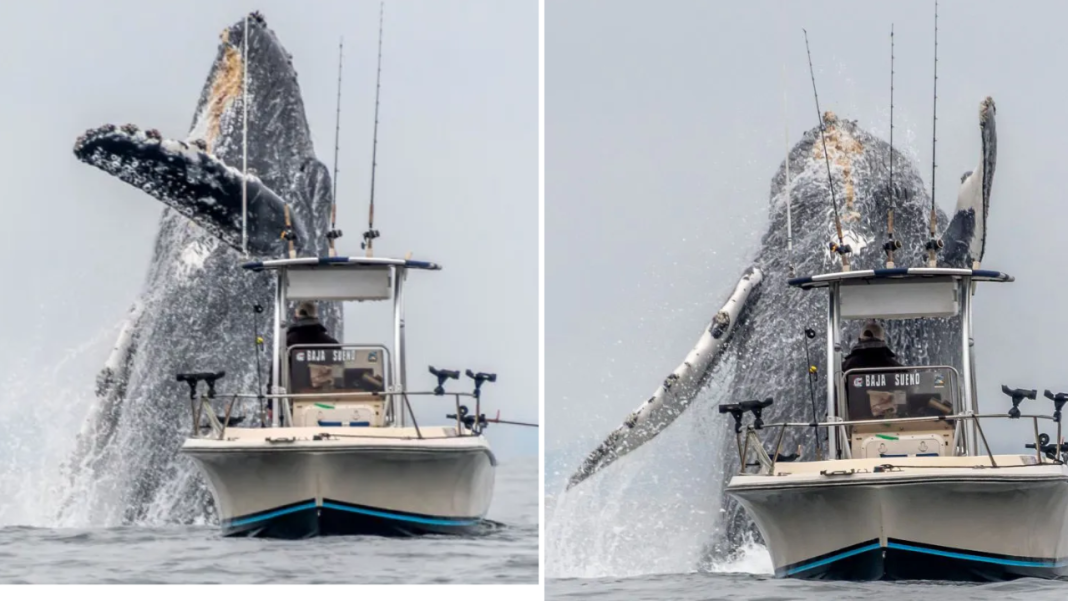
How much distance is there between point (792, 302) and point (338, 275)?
201 inches

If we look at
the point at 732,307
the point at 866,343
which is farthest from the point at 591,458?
the point at 866,343

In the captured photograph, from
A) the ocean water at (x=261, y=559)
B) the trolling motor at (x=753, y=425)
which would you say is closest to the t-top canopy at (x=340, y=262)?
the ocean water at (x=261, y=559)

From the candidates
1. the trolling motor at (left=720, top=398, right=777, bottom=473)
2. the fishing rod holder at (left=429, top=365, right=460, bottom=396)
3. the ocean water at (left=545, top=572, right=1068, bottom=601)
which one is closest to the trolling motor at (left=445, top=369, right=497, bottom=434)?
the fishing rod holder at (left=429, top=365, right=460, bottom=396)

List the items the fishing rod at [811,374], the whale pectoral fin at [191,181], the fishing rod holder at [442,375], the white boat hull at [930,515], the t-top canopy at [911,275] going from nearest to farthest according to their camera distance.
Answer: the white boat hull at [930,515] < the t-top canopy at [911,275] < the fishing rod at [811,374] < the fishing rod holder at [442,375] < the whale pectoral fin at [191,181]

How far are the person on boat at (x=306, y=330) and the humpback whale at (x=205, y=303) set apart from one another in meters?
2.18

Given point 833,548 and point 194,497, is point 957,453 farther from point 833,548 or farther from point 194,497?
point 194,497

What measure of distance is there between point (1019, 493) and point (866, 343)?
2.82m

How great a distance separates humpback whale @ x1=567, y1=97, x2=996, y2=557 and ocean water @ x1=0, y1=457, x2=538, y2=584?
2.16 m

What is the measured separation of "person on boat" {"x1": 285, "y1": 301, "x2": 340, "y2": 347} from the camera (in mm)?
24312

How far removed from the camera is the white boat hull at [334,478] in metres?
Answer: 22.4

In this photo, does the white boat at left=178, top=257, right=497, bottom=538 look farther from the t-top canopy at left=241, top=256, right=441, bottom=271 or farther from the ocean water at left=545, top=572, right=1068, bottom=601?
the ocean water at left=545, top=572, right=1068, bottom=601

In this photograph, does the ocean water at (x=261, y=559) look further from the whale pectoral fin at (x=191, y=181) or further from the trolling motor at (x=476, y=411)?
the whale pectoral fin at (x=191, y=181)

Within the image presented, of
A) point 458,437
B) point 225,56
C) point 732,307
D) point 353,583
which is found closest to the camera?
point 353,583

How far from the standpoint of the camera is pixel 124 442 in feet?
89.5
